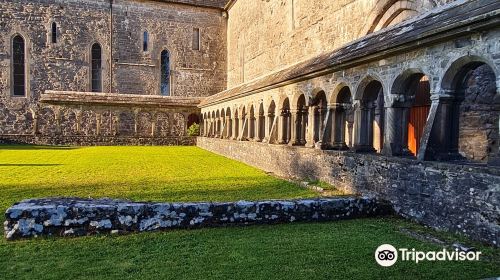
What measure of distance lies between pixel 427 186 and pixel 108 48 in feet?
81.8

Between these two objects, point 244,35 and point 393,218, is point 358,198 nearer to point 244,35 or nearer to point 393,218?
point 393,218

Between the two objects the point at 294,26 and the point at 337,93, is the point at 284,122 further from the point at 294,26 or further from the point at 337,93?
the point at 294,26

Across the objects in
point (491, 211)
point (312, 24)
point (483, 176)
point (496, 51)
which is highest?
point (312, 24)

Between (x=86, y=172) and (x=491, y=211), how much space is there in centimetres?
856

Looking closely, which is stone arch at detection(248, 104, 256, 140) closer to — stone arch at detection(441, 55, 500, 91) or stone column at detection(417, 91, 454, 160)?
stone column at detection(417, 91, 454, 160)

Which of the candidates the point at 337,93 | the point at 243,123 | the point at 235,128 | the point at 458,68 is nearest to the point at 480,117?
the point at 337,93

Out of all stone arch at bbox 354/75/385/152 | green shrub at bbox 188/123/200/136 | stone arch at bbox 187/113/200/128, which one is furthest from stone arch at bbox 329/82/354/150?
stone arch at bbox 187/113/200/128

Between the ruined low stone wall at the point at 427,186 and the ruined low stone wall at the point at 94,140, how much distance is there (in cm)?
1578

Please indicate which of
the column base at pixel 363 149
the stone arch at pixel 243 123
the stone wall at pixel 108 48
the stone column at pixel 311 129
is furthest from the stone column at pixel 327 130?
the stone wall at pixel 108 48

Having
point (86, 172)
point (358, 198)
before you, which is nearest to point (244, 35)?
point (86, 172)

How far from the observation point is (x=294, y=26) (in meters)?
17.3

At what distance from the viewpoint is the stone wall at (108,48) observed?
2453 cm

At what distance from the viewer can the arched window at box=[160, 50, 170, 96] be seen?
93.2 feet

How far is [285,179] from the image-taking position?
909 centimetres
